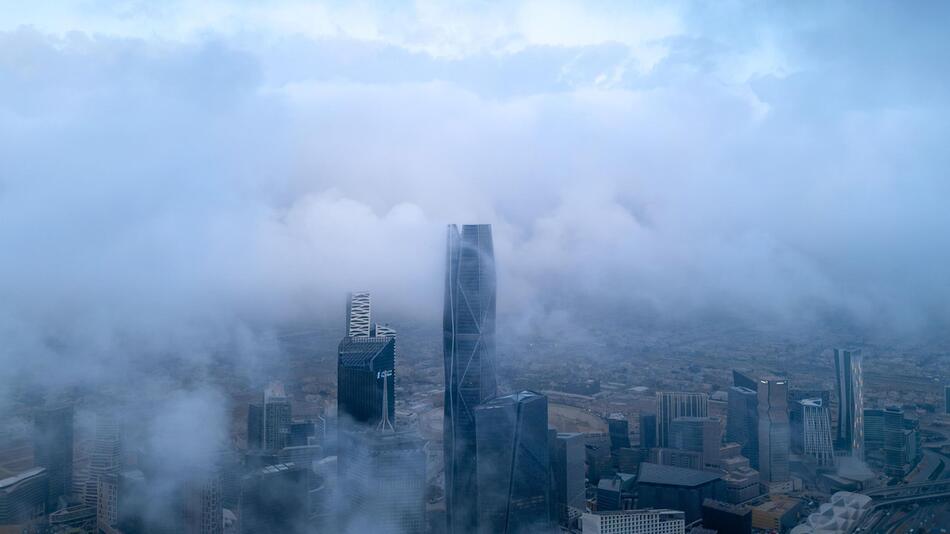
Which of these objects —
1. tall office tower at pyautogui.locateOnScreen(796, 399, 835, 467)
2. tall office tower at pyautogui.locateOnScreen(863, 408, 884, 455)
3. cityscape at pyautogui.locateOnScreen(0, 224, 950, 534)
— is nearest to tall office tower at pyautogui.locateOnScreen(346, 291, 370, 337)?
cityscape at pyautogui.locateOnScreen(0, 224, 950, 534)

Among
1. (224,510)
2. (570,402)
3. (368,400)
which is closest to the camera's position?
(224,510)

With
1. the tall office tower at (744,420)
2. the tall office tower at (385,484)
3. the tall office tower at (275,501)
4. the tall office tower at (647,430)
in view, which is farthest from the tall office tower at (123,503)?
the tall office tower at (744,420)

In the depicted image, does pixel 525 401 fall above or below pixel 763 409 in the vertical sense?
above

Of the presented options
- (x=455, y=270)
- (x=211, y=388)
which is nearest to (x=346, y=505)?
(x=211, y=388)

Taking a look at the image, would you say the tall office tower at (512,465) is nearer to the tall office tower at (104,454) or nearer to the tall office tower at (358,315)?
the tall office tower at (358,315)

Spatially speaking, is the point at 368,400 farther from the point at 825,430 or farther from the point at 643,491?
the point at 825,430

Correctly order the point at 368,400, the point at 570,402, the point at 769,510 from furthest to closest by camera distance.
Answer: the point at 570,402 < the point at 769,510 < the point at 368,400

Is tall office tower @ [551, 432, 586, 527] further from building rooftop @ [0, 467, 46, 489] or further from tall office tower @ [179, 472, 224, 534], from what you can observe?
building rooftop @ [0, 467, 46, 489]
